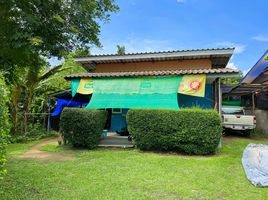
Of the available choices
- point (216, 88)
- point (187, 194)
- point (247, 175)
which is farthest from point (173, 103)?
point (187, 194)

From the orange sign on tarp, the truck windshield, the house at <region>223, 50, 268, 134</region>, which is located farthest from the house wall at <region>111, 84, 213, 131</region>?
the truck windshield

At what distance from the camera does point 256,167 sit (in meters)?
7.69

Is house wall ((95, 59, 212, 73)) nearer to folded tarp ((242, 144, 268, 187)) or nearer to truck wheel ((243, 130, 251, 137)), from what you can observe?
truck wheel ((243, 130, 251, 137))

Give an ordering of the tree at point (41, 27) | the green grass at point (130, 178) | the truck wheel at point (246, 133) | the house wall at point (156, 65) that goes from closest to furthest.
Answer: the green grass at point (130, 178)
the tree at point (41, 27)
the house wall at point (156, 65)
the truck wheel at point (246, 133)

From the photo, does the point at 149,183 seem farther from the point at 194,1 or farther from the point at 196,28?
the point at 196,28

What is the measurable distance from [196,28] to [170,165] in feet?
44.6

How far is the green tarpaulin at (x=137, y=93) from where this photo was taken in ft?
38.1

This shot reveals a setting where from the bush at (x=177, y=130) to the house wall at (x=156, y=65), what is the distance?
15.3ft

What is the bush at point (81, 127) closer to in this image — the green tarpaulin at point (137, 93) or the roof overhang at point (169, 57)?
the green tarpaulin at point (137, 93)

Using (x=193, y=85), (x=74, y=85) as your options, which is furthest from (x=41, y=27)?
(x=193, y=85)

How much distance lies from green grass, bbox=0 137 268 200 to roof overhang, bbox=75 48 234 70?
586 cm

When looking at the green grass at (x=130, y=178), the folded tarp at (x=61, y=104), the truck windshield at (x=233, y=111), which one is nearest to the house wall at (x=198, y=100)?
the truck windshield at (x=233, y=111)

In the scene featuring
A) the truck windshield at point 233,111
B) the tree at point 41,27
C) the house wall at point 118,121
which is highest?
the tree at point 41,27

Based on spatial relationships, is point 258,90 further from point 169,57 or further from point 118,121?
point 118,121
